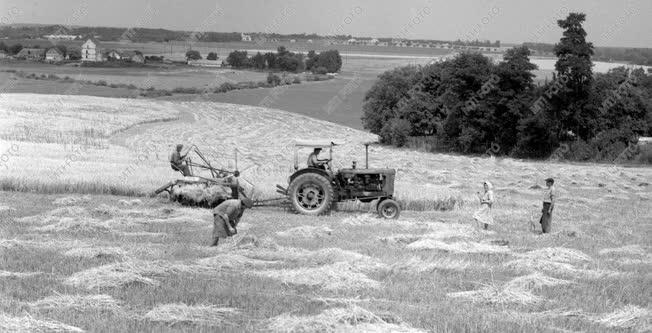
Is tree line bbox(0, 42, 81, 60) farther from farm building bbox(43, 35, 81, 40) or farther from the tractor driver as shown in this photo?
the tractor driver

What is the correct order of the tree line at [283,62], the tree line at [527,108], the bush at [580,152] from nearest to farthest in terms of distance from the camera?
the bush at [580,152] → the tree line at [527,108] → the tree line at [283,62]

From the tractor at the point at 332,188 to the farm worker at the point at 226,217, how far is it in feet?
16.3

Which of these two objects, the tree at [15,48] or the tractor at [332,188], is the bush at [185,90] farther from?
the tractor at [332,188]

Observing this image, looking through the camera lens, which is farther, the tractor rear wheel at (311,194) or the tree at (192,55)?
the tree at (192,55)

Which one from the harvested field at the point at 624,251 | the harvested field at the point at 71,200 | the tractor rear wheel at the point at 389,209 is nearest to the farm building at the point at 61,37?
the harvested field at the point at 71,200

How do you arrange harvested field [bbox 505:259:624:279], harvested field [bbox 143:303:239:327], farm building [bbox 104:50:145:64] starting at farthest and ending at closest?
farm building [bbox 104:50:145:64] → harvested field [bbox 505:259:624:279] → harvested field [bbox 143:303:239:327]

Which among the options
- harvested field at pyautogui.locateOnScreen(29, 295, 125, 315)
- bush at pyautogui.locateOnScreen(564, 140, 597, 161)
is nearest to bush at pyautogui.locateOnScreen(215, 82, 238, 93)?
bush at pyautogui.locateOnScreen(564, 140, 597, 161)

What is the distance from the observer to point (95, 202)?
21.7 meters

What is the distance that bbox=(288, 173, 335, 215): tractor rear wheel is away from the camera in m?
21.0

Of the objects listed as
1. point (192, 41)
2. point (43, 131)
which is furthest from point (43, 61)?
point (43, 131)

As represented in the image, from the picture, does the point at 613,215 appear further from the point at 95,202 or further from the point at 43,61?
the point at 43,61

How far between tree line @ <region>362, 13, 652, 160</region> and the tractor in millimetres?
31754

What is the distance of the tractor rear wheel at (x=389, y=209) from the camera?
21.3 m

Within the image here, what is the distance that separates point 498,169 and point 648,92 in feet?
87.0
